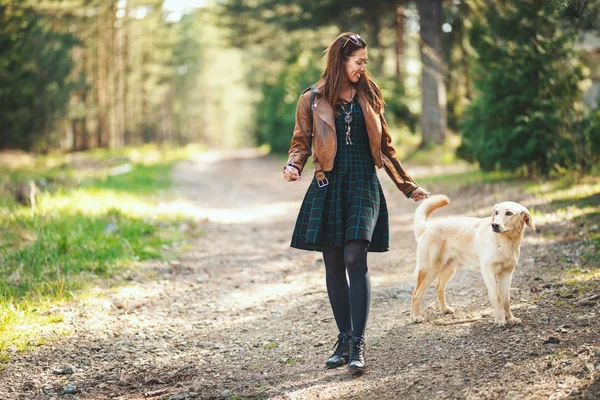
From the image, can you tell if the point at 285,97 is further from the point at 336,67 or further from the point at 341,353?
the point at 341,353

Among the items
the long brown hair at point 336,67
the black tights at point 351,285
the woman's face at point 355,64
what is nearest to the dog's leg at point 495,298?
the black tights at point 351,285

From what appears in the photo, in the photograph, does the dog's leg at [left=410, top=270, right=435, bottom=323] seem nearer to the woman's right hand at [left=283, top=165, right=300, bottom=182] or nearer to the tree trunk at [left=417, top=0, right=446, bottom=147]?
the woman's right hand at [left=283, top=165, right=300, bottom=182]

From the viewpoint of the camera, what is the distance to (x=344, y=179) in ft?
14.0

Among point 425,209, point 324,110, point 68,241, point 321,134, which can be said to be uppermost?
point 324,110

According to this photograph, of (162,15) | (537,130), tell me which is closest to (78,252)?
(537,130)

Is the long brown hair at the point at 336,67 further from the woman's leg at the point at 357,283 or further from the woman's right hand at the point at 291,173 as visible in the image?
the woman's leg at the point at 357,283

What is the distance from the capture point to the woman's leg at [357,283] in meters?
4.17

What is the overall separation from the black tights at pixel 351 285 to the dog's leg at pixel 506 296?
4.07 ft

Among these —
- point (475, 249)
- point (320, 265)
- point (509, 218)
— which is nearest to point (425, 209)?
point (475, 249)

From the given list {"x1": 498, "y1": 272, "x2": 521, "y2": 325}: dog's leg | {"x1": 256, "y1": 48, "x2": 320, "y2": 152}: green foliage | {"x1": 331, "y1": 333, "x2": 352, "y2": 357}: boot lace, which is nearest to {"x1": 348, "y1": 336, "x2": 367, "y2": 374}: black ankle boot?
{"x1": 331, "y1": 333, "x2": 352, "y2": 357}: boot lace

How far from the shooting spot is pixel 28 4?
17641 millimetres

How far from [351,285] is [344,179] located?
2.60ft

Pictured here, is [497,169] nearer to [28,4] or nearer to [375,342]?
[375,342]

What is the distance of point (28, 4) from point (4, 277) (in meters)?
14.5
